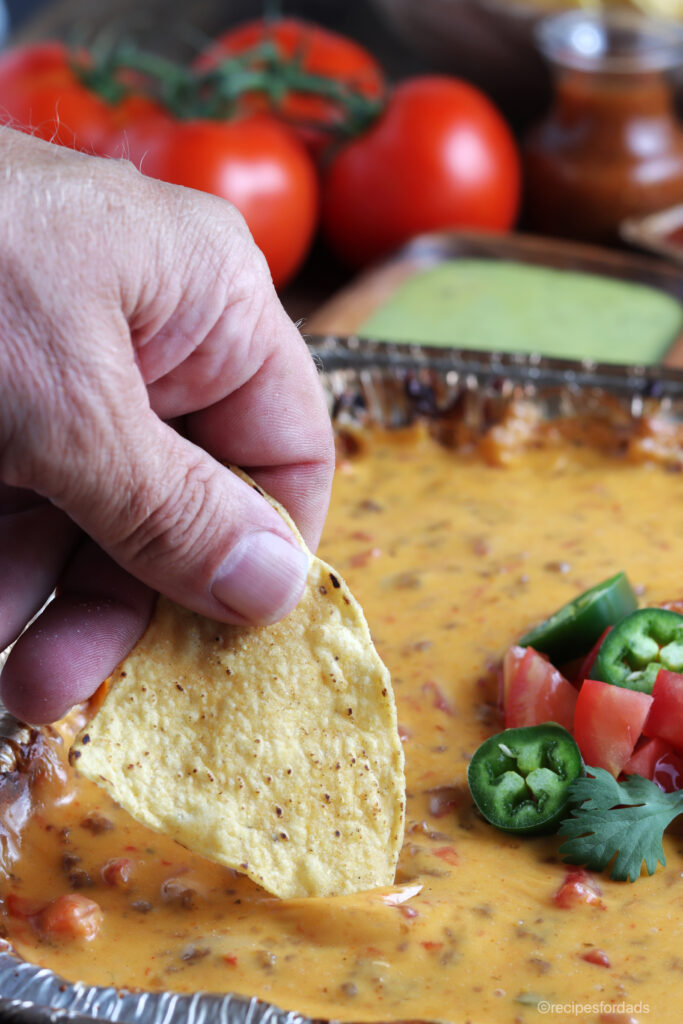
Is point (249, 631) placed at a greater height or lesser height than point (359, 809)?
greater

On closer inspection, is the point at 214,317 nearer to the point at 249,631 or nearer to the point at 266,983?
the point at 249,631

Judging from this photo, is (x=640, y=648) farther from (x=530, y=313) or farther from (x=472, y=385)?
(x=530, y=313)

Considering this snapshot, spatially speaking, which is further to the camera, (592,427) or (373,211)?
(373,211)

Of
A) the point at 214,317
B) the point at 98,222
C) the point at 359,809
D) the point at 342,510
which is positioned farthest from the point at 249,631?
the point at 342,510

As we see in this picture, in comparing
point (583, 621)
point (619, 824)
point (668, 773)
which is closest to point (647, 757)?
point (668, 773)

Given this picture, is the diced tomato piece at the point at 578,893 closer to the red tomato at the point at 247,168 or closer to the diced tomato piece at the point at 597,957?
the diced tomato piece at the point at 597,957

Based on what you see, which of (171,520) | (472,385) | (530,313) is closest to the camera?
(171,520)

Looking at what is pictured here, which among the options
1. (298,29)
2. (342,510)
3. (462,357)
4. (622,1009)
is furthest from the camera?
(298,29)
